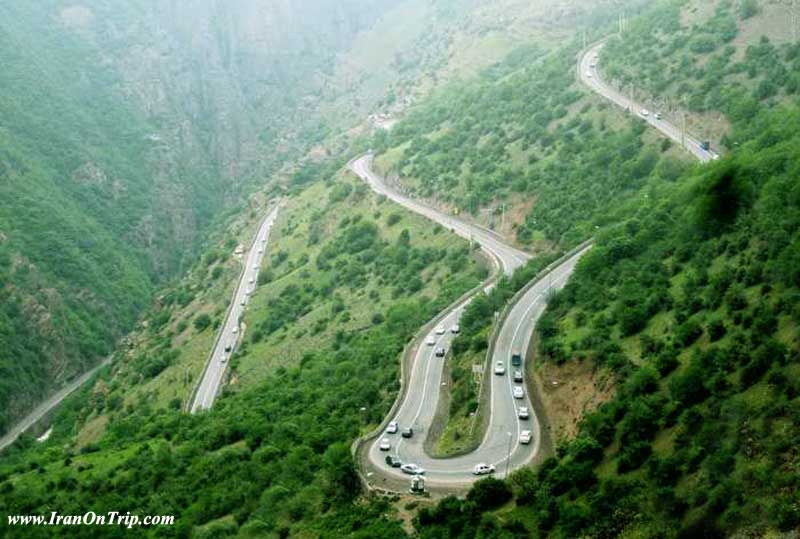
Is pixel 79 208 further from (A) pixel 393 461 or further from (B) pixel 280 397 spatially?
(A) pixel 393 461

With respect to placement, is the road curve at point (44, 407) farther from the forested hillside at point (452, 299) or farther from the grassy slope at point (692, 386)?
the grassy slope at point (692, 386)

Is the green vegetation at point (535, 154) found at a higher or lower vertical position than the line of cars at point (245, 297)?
higher

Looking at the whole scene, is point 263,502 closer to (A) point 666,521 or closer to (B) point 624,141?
(A) point 666,521

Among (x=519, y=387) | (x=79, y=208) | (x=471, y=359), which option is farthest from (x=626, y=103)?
(x=79, y=208)

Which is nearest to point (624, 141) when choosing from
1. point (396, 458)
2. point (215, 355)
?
point (215, 355)

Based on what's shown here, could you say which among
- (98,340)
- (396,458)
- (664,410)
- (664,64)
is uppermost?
(664,410)

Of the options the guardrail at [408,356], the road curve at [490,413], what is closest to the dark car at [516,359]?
the road curve at [490,413]

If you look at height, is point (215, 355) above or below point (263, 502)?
below
